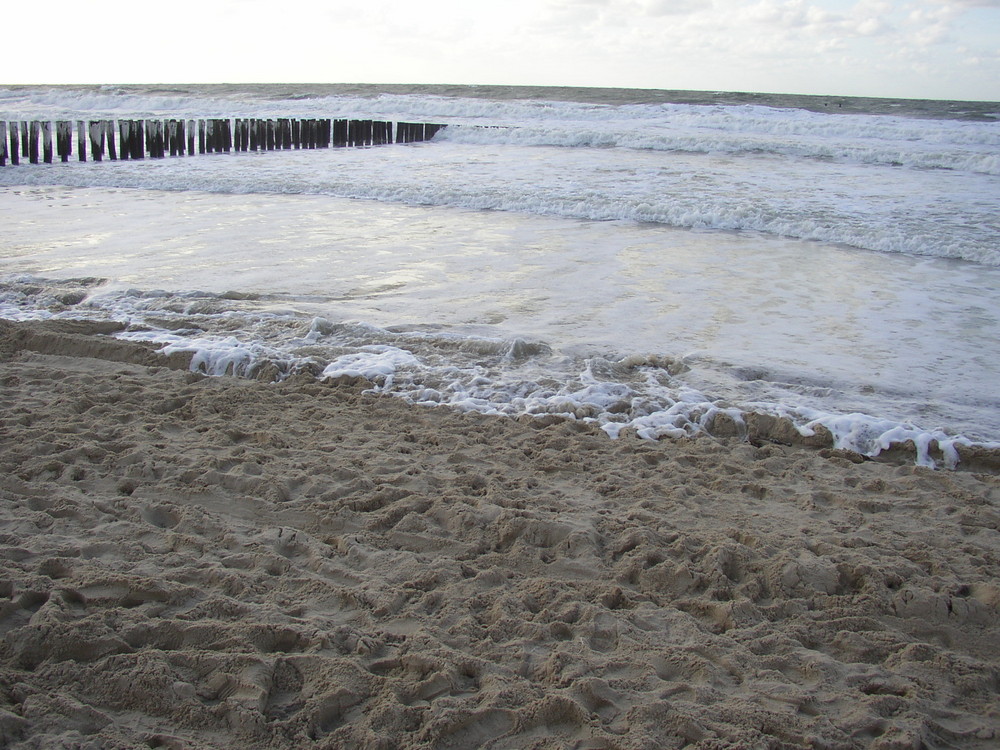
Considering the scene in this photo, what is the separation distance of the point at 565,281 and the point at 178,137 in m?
15.4

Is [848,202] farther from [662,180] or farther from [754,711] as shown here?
[754,711]

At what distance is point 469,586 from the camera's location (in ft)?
9.35

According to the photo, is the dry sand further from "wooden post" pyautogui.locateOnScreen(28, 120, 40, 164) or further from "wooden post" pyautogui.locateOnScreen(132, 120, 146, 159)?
"wooden post" pyautogui.locateOnScreen(132, 120, 146, 159)

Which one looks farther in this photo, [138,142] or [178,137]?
[178,137]

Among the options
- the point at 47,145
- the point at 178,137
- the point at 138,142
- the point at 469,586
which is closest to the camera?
the point at 469,586

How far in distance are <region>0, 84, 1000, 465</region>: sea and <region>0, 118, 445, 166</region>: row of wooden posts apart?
0.84 m

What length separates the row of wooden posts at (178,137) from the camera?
16906 mm

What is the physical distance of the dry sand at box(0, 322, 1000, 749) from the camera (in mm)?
2191

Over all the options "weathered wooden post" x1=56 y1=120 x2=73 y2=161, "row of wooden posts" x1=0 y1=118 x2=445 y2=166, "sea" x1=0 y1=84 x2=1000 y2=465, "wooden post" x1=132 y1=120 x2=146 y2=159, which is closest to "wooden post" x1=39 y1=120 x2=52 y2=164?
"row of wooden posts" x1=0 y1=118 x2=445 y2=166

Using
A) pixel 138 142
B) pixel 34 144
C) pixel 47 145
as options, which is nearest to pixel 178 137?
pixel 138 142

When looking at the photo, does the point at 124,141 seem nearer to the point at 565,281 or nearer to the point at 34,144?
the point at 34,144

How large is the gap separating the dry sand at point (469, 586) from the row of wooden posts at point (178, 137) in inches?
602

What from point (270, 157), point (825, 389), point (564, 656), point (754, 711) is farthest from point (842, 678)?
point (270, 157)

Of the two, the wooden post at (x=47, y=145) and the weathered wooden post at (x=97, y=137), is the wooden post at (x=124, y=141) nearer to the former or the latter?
the weathered wooden post at (x=97, y=137)
